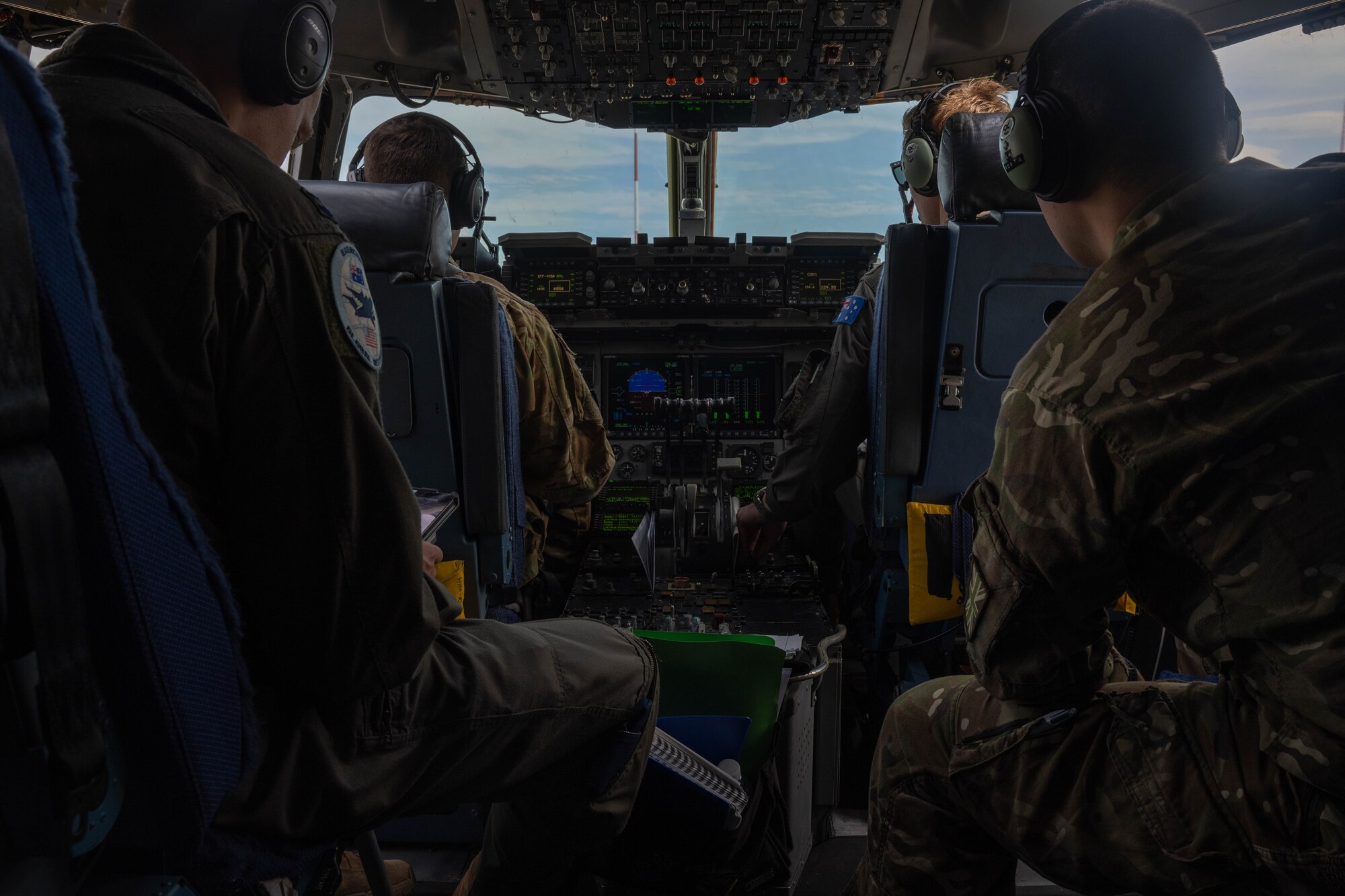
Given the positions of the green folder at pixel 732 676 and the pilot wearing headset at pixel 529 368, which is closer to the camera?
the green folder at pixel 732 676

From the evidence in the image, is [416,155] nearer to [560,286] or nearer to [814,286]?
[560,286]

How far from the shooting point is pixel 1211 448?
86 cm

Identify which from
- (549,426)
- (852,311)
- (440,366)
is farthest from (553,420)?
(852,311)

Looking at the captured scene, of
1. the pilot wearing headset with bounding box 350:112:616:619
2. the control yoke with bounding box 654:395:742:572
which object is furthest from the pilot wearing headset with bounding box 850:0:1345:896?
the control yoke with bounding box 654:395:742:572

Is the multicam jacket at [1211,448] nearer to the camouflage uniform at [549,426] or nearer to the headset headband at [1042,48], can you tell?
the headset headband at [1042,48]

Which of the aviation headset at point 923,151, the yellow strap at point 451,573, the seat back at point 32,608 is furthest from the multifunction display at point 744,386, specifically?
the seat back at point 32,608

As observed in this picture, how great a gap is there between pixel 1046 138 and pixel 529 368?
1.43 meters

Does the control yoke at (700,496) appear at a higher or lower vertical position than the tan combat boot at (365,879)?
higher

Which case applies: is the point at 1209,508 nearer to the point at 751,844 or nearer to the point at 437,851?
the point at 751,844

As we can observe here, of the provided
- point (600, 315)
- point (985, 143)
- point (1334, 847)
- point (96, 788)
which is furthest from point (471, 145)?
point (1334, 847)

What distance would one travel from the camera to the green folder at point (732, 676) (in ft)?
4.95

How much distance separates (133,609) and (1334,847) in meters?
1.08

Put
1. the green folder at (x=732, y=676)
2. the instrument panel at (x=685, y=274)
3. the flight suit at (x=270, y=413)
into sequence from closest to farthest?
the flight suit at (x=270, y=413) < the green folder at (x=732, y=676) < the instrument panel at (x=685, y=274)

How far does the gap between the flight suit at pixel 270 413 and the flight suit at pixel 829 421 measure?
1516 millimetres
